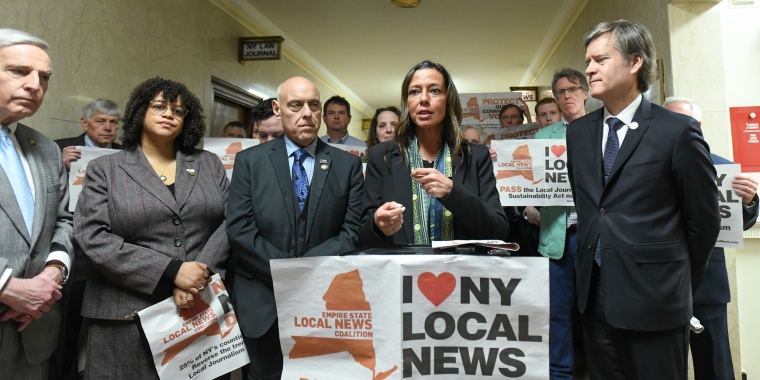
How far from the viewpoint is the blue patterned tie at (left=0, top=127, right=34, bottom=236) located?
1756mm

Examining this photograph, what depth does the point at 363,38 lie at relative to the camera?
7.65 meters

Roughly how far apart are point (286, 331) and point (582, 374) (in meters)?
2.35

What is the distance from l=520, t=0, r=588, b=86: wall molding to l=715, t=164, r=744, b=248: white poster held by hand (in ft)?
13.7

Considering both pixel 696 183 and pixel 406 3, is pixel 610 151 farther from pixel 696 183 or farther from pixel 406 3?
pixel 406 3

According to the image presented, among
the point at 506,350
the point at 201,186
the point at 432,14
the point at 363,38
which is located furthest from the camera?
the point at 363,38

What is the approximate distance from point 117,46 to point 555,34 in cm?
589

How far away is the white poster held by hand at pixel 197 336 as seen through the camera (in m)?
1.71

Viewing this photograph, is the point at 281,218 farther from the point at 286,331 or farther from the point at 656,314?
the point at 656,314

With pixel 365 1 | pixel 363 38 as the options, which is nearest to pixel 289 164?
pixel 365 1

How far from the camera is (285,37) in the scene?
299 inches

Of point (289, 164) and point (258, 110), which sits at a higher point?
point (258, 110)

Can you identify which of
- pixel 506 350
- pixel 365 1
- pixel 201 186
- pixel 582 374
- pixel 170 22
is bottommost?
pixel 582 374

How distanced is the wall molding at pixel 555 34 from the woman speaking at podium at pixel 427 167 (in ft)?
15.7

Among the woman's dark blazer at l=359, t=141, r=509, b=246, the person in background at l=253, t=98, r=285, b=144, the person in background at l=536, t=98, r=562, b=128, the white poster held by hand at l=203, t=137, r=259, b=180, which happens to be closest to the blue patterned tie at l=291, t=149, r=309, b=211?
the woman's dark blazer at l=359, t=141, r=509, b=246
